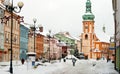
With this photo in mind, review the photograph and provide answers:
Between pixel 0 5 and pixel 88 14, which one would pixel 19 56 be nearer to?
pixel 0 5

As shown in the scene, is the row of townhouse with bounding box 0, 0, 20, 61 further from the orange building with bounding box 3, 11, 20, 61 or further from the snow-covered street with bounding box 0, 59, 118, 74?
the snow-covered street with bounding box 0, 59, 118, 74

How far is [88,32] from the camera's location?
174 m

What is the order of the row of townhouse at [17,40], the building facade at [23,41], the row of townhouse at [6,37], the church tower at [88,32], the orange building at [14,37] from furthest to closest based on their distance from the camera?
the church tower at [88,32] → the building facade at [23,41] → the orange building at [14,37] → the row of townhouse at [17,40] → the row of townhouse at [6,37]

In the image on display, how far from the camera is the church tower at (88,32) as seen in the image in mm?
173275

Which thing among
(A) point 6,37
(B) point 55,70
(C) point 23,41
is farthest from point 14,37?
(B) point 55,70

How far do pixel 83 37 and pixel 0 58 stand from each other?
10089 cm

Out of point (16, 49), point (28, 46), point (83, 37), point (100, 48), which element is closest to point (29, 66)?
point (16, 49)

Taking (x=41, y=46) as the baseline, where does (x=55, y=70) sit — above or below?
below

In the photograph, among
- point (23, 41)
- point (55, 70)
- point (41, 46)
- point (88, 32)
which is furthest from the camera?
point (88, 32)

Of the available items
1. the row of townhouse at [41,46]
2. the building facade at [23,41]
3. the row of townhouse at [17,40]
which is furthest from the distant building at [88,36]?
the building facade at [23,41]

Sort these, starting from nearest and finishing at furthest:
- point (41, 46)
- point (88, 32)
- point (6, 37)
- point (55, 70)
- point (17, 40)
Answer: point (55, 70) < point (6, 37) < point (17, 40) < point (41, 46) < point (88, 32)

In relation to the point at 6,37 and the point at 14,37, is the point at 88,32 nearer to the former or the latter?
the point at 14,37

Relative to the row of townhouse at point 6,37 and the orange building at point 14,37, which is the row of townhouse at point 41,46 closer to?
the orange building at point 14,37

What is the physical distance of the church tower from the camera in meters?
173
